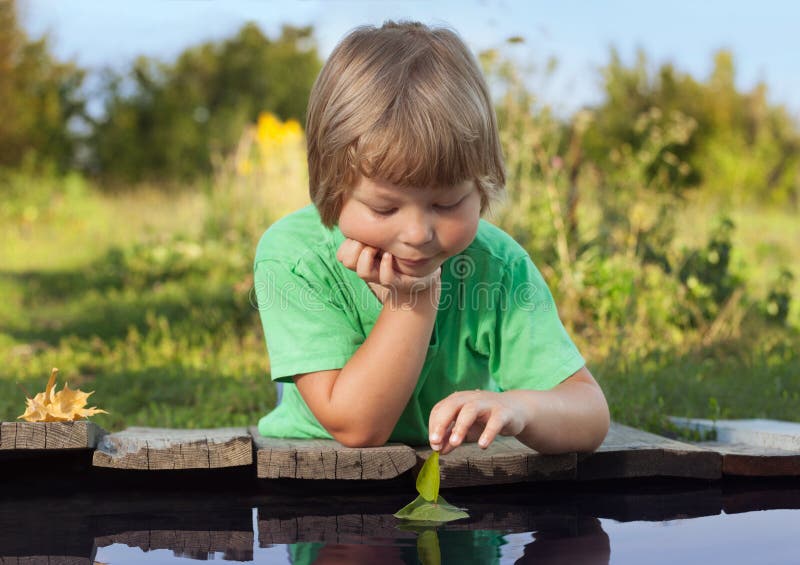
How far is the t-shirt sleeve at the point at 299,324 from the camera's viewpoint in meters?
2.26

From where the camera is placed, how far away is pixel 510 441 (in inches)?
101

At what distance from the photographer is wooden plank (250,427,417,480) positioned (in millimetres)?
2312

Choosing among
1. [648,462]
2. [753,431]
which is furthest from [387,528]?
[753,431]

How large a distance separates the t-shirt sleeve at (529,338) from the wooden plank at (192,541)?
0.82 metres

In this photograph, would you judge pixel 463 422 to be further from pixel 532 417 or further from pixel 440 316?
pixel 440 316

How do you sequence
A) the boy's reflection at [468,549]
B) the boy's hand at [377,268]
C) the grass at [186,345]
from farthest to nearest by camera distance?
the grass at [186,345]
the boy's hand at [377,268]
the boy's reflection at [468,549]

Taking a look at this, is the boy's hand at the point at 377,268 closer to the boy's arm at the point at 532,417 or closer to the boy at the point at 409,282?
the boy at the point at 409,282

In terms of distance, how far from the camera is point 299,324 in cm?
231

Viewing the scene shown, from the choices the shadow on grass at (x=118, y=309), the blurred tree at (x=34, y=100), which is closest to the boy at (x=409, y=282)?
the shadow on grass at (x=118, y=309)

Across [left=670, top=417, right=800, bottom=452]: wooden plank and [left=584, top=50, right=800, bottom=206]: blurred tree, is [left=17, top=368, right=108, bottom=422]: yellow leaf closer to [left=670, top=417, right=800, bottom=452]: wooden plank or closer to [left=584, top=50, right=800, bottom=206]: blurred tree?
[left=670, top=417, right=800, bottom=452]: wooden plank

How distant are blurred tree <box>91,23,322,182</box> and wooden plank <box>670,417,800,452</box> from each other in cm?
1644

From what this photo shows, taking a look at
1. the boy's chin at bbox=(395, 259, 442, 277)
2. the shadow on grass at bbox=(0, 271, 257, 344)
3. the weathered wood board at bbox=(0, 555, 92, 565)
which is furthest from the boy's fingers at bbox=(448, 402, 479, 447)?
the shadow on grass at bbox=(0, 271, 257, 344)

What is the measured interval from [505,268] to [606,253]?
320 cm

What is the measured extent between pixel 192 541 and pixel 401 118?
104 centimetres
